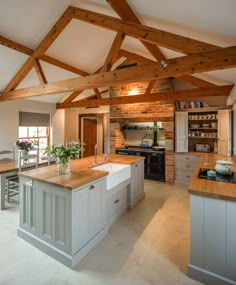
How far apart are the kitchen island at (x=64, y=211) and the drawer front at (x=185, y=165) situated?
2.92 m

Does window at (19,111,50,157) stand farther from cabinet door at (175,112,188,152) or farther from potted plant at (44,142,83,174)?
cabinet door at (175,112,188,152)

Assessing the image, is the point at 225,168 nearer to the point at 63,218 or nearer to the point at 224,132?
the point at 63,218

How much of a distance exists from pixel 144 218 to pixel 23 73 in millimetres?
4161

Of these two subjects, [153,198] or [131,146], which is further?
[131,146]

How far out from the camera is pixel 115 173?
270cm

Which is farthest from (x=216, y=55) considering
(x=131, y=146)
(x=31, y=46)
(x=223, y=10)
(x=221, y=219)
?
(x=131, y=146)

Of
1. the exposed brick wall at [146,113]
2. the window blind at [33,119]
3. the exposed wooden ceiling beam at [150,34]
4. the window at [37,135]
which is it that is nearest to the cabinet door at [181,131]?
the exposed brick wall at [146,113]

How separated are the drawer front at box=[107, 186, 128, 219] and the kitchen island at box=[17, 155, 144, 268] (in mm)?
216

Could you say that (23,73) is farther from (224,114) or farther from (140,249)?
(224,114)

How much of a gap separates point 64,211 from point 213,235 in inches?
59.5

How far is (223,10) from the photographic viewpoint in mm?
1792

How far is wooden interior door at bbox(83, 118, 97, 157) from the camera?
23.8 feet

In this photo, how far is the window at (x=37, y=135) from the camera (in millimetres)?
5496

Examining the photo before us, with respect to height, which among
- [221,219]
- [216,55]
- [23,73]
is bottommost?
[221,219]
